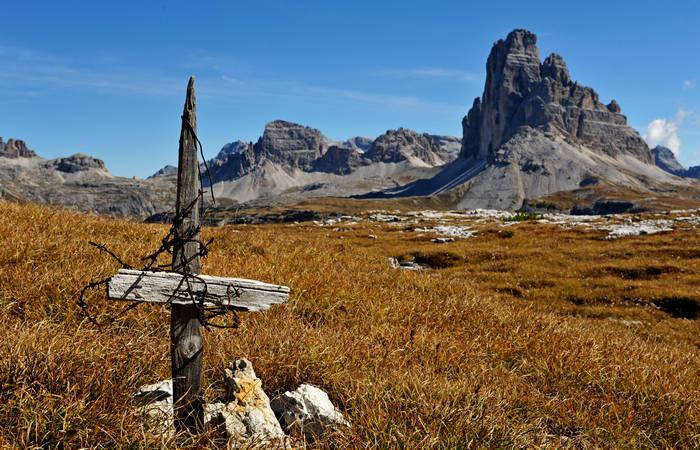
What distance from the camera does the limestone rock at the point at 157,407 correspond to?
4027 mm

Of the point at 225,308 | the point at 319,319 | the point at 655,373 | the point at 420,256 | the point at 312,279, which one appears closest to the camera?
the point at 225,308

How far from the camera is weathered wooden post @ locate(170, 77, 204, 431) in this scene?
4078mm

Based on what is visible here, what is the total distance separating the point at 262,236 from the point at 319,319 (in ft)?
27.4

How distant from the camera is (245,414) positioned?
14.6ft

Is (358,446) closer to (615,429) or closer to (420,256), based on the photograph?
(615,429)

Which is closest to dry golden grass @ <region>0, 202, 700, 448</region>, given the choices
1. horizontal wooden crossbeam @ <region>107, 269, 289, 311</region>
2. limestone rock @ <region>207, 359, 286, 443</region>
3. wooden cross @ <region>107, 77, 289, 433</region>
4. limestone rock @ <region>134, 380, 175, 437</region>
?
limestone rock @ <region>134, 380, 175, 437</region>

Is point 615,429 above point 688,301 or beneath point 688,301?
above

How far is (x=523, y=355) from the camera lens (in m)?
7.86

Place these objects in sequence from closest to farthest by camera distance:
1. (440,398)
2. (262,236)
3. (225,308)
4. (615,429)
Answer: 1. (225,308)
2. (440,398)
3. (615,429)
4. (262,236)

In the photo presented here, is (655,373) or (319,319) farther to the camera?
(319,319)

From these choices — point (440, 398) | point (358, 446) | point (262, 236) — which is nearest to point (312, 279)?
point (440, 398)

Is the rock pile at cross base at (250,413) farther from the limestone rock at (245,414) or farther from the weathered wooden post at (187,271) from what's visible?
the weathered wooden post at (187,271)

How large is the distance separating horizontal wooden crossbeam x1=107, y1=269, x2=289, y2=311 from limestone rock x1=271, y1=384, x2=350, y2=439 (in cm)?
122

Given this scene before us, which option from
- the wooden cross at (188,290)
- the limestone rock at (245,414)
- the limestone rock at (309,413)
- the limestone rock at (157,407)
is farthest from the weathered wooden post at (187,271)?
the limestone rock at (309,413)
